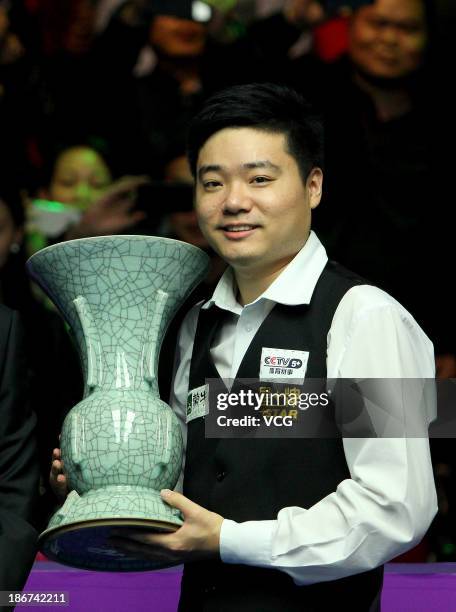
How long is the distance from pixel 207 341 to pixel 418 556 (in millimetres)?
1295

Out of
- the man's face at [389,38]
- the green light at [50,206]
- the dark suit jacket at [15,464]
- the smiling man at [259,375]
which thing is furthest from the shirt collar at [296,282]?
the man's face at [389,38]

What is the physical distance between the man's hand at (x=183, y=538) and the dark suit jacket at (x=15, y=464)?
0.23 m

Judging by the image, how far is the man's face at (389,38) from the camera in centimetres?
367

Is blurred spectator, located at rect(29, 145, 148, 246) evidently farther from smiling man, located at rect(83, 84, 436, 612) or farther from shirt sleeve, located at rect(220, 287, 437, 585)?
shirt sleeve, located at rect(220, 287, 437, 585)

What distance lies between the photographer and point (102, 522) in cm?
184

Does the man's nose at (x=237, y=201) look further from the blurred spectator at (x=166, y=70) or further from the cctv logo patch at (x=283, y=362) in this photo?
the blurred spectator at (x=166, y=70)

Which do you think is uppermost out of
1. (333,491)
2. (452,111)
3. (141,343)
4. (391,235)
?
(452,111)

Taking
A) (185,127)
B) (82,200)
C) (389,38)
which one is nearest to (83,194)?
(82,200)

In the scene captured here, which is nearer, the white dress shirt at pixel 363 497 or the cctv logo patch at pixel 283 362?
the white dress shirt at pixel 363 497

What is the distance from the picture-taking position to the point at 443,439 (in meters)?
3.20

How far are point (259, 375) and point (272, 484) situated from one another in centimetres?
20

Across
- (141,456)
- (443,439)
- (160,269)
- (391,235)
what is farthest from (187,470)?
(391,235)

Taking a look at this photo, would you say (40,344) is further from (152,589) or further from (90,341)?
(90,341)

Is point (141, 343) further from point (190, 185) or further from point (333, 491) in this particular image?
point (190, 185)
